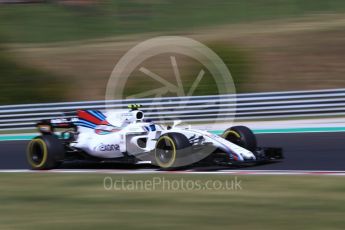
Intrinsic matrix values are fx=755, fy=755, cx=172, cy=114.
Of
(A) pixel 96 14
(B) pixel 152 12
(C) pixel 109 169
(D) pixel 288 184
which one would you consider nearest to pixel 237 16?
(B) pixel 152 12

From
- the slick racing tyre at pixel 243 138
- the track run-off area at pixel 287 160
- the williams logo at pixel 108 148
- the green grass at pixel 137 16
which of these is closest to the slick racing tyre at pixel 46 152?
the track run-off area at pixel 287 160

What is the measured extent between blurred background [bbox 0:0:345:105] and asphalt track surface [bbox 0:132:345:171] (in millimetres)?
7855

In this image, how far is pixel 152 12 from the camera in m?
33.2

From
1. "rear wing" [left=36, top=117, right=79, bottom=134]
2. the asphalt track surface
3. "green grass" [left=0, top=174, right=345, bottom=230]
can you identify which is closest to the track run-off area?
the asphalt track surface

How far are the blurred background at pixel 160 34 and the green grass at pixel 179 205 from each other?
42.8 feet

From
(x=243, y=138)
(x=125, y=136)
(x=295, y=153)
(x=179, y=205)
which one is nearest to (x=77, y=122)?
(x=125, y=136)

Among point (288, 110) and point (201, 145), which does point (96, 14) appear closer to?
point (288, 110)

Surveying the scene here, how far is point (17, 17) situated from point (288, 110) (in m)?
19.5

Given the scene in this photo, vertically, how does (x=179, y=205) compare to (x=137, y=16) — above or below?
below

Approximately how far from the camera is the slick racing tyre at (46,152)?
10977 mm

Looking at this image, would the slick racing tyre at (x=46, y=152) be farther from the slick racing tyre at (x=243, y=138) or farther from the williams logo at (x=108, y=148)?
the slick racing tyre at (x=243, y=138)

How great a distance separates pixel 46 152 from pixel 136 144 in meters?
1.41

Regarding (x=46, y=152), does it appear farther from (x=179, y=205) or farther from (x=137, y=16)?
(x=137, y=16)

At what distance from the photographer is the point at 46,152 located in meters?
11.0
